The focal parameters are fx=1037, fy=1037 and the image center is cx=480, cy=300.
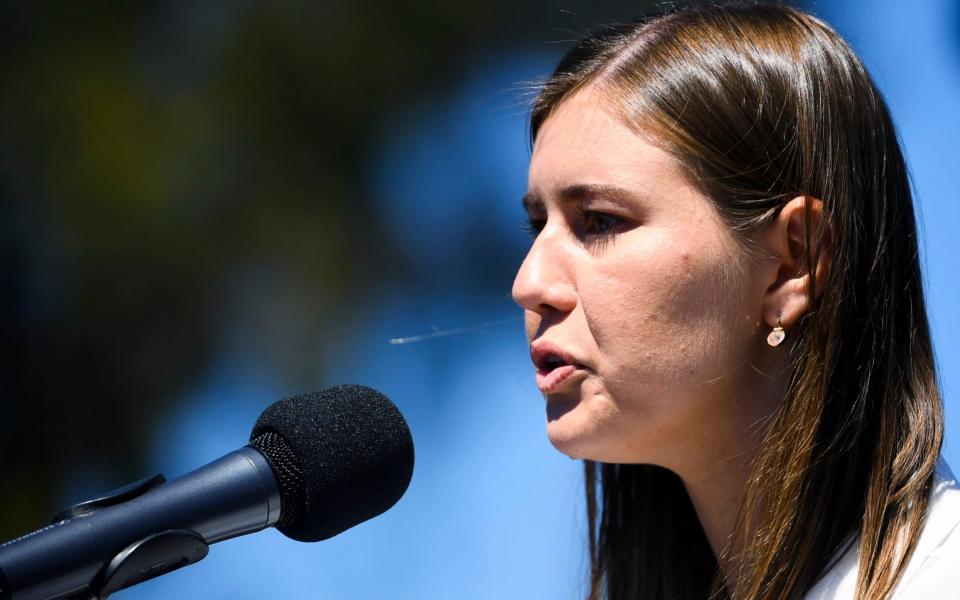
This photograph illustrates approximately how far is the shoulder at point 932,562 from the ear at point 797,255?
34cm

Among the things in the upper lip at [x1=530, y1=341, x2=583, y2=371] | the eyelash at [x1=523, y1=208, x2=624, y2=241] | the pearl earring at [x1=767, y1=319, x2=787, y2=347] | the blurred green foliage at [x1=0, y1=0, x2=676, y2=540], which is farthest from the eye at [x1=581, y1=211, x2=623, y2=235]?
the blurred green foliage at [x1=0, y1=0, x2=676, y2=540]

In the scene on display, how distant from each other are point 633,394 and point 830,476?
1.09ft

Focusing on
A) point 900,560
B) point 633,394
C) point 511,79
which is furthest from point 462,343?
point 900,560

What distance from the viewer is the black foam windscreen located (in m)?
1.28

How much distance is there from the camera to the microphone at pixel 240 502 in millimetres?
1060

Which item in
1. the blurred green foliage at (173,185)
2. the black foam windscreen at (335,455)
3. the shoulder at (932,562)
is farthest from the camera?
the blurred green foliage at (173,185)

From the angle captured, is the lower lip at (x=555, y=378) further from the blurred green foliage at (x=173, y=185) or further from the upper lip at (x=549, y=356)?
the blurred green foliage at (x=173, y=185)

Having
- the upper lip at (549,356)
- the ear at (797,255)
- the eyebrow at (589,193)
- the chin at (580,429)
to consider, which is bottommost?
the chin at (580,429)

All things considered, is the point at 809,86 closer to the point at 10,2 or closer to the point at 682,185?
the point at 682,185

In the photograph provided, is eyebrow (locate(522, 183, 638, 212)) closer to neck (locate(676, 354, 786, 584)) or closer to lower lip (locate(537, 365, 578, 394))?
lower lip (locate(537, 365, 578, 394))

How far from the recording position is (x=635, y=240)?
1.58 m

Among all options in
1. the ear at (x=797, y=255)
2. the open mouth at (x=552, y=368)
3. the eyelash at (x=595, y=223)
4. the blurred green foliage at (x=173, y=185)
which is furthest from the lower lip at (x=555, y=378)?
the blurred green foliage at (x=173, y=185)

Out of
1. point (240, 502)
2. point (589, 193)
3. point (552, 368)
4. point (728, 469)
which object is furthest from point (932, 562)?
point (240, 502)

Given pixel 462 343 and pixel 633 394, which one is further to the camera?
pixel 462 343
